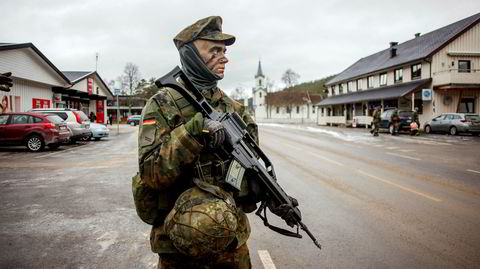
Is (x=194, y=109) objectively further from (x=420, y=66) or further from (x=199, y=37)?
(x=420, y=66)

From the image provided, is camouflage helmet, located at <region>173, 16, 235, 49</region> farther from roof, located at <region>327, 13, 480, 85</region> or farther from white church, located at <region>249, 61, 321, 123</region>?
white church, located at <region>249, 61, 321, 123</region>

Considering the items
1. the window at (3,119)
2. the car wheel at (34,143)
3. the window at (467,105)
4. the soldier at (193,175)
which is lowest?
the car wheel at (34,143)

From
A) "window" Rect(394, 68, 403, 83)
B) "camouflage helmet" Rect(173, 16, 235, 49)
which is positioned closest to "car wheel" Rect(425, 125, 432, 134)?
"window" Rect(394, 68, 403, 83)

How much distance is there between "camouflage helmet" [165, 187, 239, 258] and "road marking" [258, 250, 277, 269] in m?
1.86

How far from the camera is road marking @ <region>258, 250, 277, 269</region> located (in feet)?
10.3

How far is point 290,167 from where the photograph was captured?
892 cm

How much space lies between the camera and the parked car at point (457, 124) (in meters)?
19.9

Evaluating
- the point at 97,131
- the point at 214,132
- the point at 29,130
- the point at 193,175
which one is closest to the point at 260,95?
the point at 97,131

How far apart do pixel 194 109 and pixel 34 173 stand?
835 cm

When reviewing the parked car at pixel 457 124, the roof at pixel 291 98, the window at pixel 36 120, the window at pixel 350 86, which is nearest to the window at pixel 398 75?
the parked car at pixel 457 124

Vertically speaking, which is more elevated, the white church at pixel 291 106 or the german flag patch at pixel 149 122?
the white church at pixel 291 106

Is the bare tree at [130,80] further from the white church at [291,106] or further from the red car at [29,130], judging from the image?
the red car at [29,130]

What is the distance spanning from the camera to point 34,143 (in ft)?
42.0

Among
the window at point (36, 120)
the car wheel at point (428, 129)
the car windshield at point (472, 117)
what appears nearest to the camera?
the window at point (36, 120)
